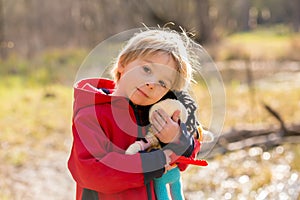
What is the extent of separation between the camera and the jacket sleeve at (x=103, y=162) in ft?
5.74

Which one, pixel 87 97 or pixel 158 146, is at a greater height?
pixel 87 97

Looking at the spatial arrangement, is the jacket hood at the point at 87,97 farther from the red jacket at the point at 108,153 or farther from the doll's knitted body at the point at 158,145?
the doll's knitted body at the point at 158,145

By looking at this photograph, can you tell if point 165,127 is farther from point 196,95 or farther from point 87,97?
point 196,95

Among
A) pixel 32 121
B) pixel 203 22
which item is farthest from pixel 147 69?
pixel 203 22

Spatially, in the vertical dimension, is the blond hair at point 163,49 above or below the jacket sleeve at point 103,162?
above

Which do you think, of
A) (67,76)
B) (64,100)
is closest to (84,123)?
(64,100)

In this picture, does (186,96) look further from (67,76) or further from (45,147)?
(67,76)

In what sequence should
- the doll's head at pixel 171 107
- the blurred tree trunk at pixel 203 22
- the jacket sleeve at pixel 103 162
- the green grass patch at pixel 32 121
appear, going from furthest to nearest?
the blurred tree trunk at pixel 203 22 < the green grass patch at pixel 32 121 < the doll's head at pixel 171 107 < the jacket sleeve at pixel 103 162

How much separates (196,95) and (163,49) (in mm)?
5305

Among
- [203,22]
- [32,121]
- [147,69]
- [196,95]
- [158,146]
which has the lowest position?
[203,22]

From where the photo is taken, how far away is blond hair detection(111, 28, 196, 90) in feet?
6.04

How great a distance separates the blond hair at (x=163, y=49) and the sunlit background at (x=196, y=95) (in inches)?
21.7

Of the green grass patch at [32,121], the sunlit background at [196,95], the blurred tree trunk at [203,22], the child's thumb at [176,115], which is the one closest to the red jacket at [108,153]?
the child's thumb at [176,115]

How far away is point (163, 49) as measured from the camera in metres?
1.84
